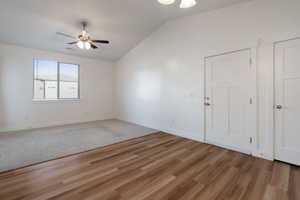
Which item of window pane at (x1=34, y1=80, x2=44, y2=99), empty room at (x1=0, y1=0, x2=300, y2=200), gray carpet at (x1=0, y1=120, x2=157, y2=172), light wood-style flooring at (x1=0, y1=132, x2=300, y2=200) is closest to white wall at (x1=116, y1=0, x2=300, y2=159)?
empty room at (x1=0, y1=0, x2=300, y2=200)

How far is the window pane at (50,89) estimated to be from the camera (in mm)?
5098

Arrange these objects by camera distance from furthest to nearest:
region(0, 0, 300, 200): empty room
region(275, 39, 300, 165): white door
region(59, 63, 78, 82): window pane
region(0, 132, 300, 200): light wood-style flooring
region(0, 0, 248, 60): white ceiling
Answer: region(59, 63, 78, 82): window pane < region(0, 0, 248, 60): white ceiling < region(275, 39, 300, 165): white door < region(0, 0, 300, 200): empty room < region(0, 132, 300, 200): light wood-style flooring

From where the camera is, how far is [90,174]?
2.11m

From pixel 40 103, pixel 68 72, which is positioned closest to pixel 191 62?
pixel 68 72

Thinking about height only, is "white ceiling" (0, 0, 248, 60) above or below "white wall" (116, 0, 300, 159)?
above

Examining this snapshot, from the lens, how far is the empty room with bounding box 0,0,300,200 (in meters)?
1.96

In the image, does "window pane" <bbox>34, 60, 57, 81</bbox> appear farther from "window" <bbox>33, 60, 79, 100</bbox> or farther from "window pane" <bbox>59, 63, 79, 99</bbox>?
"window pane" <bbox>59, 63, 79, 99</bbox>

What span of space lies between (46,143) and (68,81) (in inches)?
115

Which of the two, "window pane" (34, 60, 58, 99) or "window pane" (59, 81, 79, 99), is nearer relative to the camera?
"window pane" (34, 60, 58, 99)

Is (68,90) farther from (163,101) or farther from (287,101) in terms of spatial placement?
(287,101)

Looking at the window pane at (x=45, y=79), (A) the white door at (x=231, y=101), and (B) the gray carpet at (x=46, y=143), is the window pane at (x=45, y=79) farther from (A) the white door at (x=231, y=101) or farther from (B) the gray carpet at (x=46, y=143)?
(A) the white door at (x=231, y=101)

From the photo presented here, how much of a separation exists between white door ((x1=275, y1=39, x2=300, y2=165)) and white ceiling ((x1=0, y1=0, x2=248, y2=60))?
1.40 m

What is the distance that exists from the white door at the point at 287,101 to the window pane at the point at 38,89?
255 inches

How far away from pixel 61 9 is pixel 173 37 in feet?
9.30
